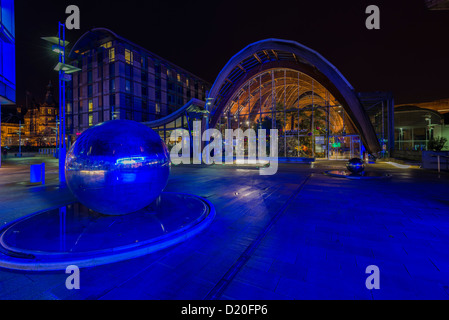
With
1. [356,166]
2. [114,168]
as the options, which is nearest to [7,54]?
[114,168]

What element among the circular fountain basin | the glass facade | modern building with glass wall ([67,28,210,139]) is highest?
modern building with glass wall ([67,28,210,139])

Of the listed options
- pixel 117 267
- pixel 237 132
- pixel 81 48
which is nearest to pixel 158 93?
pixel 81 48

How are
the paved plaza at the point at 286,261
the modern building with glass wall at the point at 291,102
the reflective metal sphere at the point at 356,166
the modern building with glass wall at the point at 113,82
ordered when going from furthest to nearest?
the modern building with glass wall at the point at 113,82, the modern building with glass wall at the point at 291,102, the reflective metal sphere at the point at 356,166, the paved plaza at the point at 286,261

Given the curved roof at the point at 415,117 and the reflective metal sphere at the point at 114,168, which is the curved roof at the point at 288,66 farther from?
the reflective metal sphere at the point at 114,168

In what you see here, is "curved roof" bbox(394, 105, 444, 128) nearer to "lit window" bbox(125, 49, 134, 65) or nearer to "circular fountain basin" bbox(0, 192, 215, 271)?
"circular fountain basin" bbox(0, 192, 215, 271)

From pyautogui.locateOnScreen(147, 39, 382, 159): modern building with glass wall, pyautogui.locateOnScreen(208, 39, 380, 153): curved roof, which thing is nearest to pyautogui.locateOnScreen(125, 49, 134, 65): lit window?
pyautogui.locateOnScreen(147, 39, 382, 159): modern building with glass wall

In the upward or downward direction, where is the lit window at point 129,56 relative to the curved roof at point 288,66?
upward

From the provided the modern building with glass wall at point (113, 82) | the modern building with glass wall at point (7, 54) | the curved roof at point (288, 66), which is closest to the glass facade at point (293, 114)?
the curved roof at point (288, 66)

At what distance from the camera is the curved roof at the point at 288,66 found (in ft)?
88.7

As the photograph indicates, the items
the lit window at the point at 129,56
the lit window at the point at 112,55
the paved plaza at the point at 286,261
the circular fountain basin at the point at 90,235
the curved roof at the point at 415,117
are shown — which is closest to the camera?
the paved plaza at the point at 286,261

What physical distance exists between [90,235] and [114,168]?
1598 millimetres

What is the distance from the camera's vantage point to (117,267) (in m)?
3.79

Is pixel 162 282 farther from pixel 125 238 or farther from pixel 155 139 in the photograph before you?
pixel 155 139

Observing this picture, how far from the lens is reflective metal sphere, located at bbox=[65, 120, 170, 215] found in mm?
5406
